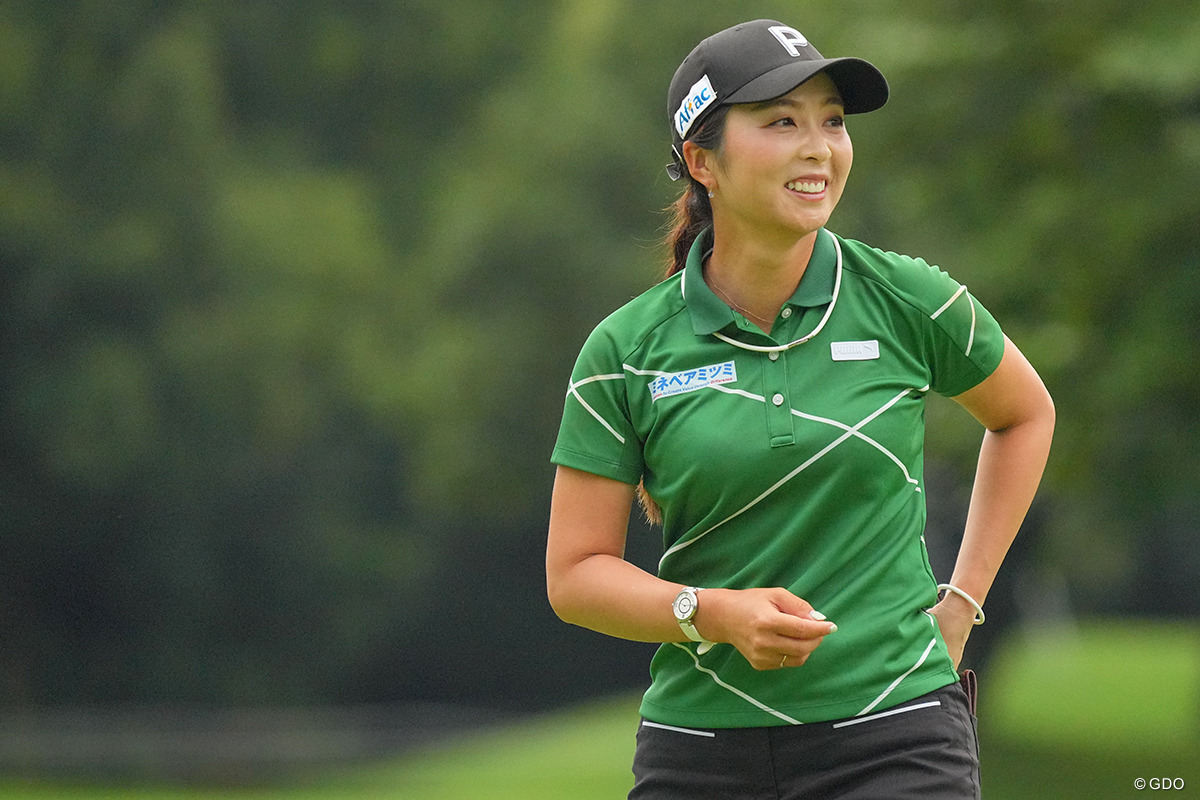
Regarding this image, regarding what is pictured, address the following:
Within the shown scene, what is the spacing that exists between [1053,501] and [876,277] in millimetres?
15369

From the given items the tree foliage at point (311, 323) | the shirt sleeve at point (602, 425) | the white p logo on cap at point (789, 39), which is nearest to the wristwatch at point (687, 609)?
the shirt sleeve at point (602, 425)

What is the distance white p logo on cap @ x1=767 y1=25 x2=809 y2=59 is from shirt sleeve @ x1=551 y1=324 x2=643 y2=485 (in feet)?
1.95

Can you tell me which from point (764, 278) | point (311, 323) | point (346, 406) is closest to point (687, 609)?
point (764, 278)

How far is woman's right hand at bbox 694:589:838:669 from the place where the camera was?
2596 millimetres

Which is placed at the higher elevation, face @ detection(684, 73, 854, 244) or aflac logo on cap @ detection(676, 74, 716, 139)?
aflac logo on cap @ detection(676, 74, 716, 139)

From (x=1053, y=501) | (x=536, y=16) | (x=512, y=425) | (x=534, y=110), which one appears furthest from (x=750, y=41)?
(x=536, y=16)

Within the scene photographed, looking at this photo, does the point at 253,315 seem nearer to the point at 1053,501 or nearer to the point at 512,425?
the point at 512,425

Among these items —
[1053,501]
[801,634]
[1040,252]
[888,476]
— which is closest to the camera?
[801,634]

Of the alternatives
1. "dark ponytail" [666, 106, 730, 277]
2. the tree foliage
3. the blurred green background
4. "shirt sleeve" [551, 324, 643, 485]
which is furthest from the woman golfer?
the tree foliage

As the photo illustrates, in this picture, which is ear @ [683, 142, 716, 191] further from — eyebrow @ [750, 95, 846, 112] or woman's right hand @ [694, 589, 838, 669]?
woman's right hand @ [694, 589, 838, 669]

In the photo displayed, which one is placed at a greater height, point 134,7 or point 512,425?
point 134,7

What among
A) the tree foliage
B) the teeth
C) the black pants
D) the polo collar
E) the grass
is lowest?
the grass

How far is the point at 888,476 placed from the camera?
288 cm

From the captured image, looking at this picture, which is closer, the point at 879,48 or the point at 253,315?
the point at 879,48
